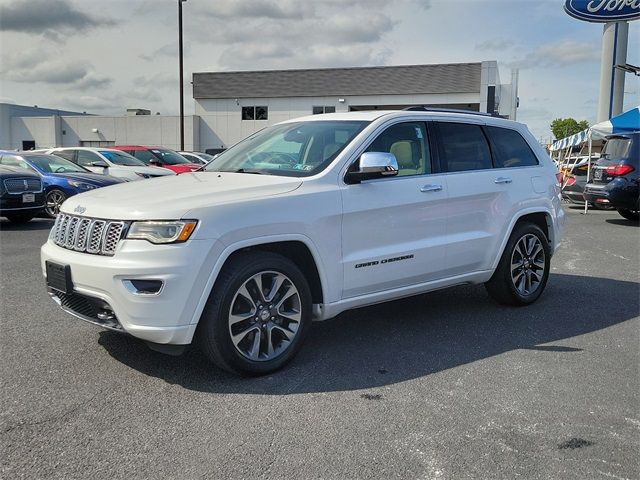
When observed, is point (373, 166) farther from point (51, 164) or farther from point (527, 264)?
point (51, 164)

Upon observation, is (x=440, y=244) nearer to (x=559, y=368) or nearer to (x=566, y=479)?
(x=559, y=368)

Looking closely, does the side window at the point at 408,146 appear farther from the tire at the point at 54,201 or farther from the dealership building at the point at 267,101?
the dealership building at the point at 267,101

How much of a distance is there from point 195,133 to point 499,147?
127ft

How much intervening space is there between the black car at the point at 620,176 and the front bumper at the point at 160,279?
37.5ft

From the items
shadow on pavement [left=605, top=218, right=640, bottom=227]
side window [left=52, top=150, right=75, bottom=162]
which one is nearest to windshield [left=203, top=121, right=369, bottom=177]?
shadow on pavement [left=605, top=218, right=640, bottom=227]

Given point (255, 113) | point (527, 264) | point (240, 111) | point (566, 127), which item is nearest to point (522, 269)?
point (527, 264)

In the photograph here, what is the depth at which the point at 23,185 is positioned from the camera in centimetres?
1154

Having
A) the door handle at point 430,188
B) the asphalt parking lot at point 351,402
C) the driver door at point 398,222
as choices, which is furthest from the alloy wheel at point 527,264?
the door handle at point 430,188

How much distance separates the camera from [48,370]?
407 centimetres

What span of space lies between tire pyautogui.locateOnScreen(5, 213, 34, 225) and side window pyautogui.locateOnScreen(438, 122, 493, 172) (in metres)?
9.62

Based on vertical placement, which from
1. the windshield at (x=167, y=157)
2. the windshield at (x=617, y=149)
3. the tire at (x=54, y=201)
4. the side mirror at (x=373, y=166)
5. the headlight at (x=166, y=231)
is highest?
the windshield at (x=617, y=149)

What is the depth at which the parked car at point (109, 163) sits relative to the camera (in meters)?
14.9

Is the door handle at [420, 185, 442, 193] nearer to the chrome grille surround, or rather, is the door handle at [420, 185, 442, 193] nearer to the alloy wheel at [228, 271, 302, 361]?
the alloy wheel at [228, 271, 302, 361]

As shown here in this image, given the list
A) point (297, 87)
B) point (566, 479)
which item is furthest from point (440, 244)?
point (297, 87)
